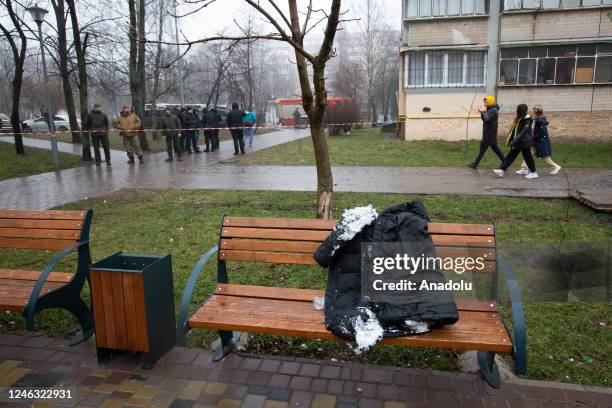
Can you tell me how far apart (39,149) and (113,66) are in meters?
4.39

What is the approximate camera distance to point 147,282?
10.9 ft

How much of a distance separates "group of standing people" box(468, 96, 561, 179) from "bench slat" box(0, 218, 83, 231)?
30.4ft

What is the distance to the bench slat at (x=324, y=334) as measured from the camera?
285 centimetres

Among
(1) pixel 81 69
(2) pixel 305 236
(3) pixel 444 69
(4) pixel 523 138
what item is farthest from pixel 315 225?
(3) pixel 444 69

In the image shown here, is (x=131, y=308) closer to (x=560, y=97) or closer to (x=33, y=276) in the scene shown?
(x=33, y=276)

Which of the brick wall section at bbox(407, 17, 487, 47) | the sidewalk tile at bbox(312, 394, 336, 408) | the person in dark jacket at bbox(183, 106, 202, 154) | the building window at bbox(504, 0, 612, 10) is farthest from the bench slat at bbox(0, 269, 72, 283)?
the building window at bbox(504, 0, 612, 10)

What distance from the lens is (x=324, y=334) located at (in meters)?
3.04

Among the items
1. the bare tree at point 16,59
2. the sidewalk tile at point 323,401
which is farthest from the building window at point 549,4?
the sidewalk tile at point 323,401

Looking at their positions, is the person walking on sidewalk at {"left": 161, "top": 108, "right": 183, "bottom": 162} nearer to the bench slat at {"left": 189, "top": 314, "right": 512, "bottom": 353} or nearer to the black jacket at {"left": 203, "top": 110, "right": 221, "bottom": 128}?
the black jacket at {"left": 203, "top": 110, "right": 221, "bottom": 128}

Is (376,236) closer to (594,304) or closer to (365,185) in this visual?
(594,304)

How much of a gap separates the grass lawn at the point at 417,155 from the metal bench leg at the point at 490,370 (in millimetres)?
10536

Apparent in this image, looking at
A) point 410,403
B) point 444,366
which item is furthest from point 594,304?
point 410,403

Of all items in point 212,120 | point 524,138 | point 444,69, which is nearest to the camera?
point 524,138

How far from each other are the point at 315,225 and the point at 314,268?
4.99 feet
